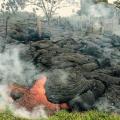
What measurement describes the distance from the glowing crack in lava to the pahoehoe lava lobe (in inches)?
12.4

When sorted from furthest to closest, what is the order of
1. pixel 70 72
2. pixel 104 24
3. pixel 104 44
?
pixel 104 24 < pixel 104 44 < pixel 70 72

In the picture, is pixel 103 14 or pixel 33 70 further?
pixel 103 14

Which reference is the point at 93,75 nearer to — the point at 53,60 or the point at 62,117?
the point at 53,60

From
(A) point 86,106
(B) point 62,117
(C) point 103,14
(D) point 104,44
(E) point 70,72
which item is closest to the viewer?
(B) point 62,117

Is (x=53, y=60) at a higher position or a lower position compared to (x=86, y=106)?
higher

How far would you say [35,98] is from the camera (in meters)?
21.8

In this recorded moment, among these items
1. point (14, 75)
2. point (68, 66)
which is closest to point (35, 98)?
point (14, 75)

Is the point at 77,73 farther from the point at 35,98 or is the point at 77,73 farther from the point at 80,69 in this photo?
the point at 35,98

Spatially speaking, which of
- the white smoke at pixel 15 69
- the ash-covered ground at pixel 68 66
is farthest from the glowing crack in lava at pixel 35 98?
the white smoke at pixel 15 69

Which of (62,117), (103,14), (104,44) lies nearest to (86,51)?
(104,44)

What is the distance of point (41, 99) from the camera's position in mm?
21703

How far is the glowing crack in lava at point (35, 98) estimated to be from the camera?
2127 cm

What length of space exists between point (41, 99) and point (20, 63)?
15.1 ft

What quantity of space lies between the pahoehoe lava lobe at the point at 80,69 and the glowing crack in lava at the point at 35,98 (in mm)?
314
